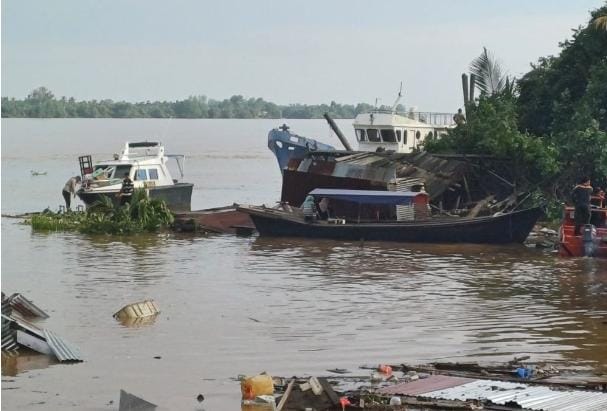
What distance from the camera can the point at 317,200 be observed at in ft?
92.0

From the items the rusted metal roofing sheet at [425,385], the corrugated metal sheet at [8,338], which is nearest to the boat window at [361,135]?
the corrugated metal sheet at [8,338]

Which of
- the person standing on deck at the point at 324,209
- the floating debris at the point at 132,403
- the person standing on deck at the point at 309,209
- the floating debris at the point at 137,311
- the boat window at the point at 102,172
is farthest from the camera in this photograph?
the boat window at the point at 102,172

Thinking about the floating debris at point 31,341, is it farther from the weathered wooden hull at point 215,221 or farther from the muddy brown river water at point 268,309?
the weathered wooden hull at point 215,221

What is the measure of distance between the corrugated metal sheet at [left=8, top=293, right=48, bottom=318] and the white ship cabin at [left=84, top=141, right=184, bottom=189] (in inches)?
589

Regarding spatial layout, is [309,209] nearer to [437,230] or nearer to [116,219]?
[437,230]

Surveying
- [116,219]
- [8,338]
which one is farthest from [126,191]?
[8,338]

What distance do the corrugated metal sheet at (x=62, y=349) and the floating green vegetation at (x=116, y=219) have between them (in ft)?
49.4

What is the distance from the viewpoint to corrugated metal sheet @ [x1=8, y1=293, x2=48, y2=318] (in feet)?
52.1

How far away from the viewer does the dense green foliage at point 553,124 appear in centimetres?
2798

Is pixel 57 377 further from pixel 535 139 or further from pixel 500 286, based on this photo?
pixel 535 139

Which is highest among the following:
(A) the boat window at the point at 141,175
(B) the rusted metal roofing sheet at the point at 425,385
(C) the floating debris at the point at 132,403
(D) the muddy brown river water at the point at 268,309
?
(A) the boat window at the point at 141,175

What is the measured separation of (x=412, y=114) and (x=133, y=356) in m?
25.8

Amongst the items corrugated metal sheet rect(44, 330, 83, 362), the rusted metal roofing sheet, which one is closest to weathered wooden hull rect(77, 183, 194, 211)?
corrugated metal sheet rect(44, 330, 83, 362)

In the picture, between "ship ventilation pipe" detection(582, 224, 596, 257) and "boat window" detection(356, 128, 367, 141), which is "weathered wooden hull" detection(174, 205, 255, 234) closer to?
"boat window" detection(356, 128, 367, 141)
